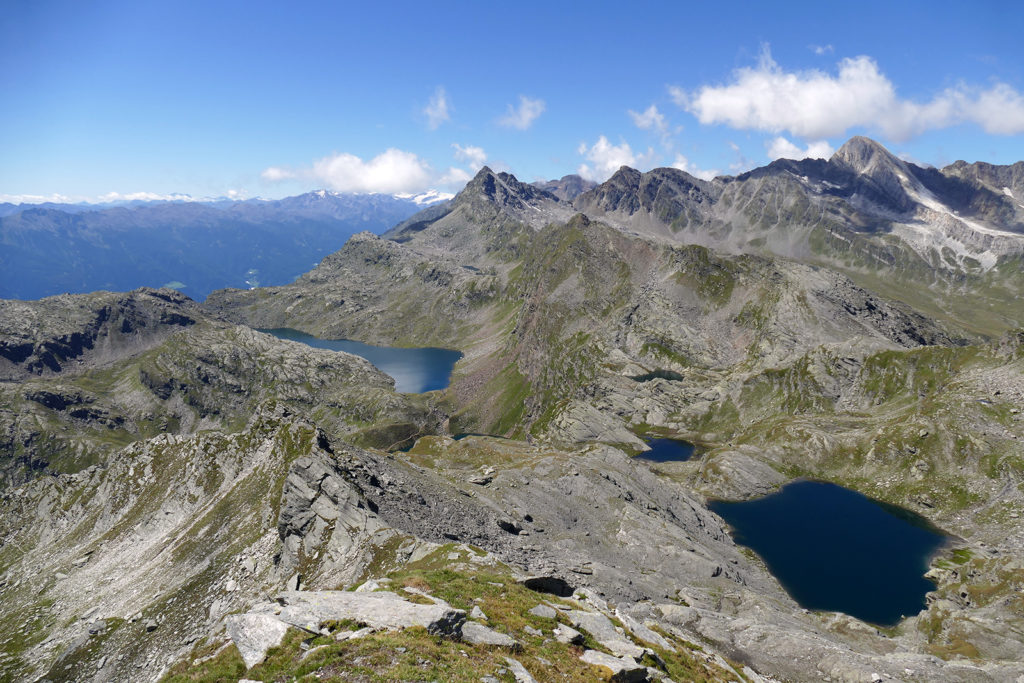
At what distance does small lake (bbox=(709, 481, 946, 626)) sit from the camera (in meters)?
99.3

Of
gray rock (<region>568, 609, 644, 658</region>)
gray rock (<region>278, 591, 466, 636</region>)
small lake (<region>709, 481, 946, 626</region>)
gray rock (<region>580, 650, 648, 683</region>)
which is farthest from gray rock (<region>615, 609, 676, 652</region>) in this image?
small lake (<region>709, 481, 946, 626</region>)

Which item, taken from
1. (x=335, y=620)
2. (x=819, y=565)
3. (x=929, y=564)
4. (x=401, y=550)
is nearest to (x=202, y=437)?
(x=401, y=550)

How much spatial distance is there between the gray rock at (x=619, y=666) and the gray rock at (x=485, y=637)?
4.41 m

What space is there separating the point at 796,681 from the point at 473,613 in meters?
35.7

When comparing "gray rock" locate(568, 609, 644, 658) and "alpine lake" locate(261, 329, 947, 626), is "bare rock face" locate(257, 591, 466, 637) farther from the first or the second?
"alpine lake" locate(261, 329, 947, 626)

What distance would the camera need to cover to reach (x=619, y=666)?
2709cm

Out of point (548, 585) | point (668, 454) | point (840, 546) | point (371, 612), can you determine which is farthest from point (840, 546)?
point (371, 612)

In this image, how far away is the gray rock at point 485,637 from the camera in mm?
26266

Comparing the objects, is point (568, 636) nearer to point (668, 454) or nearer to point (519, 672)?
point (519, 672)

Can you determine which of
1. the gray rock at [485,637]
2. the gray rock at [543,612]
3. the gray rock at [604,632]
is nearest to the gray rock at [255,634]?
the gray rock at [485,637]

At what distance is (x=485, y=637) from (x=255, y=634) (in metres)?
12.0

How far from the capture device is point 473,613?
29391 millimetres

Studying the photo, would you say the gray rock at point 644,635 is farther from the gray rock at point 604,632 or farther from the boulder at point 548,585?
the boulder at point 548,585

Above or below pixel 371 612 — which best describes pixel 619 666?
below
